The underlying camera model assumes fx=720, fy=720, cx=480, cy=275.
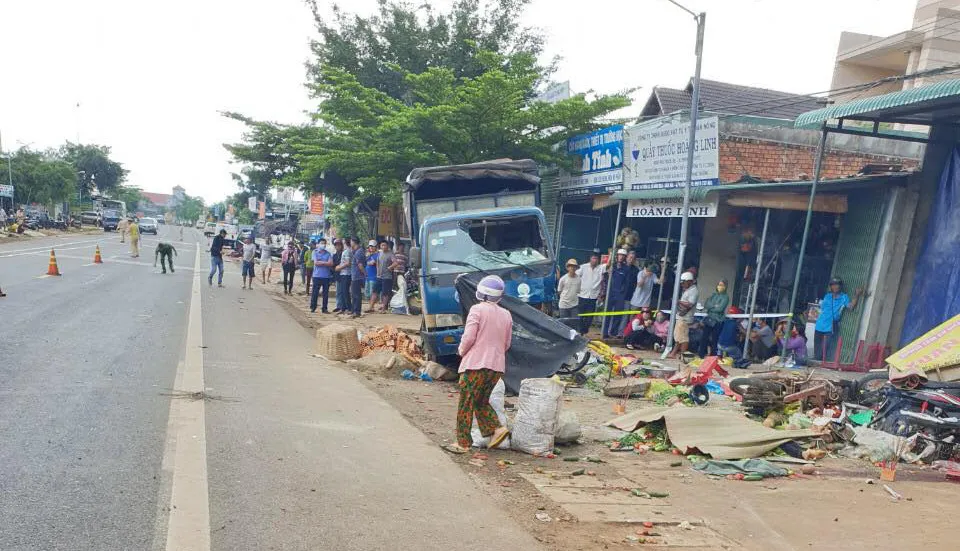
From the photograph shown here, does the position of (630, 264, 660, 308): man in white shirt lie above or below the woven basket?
above

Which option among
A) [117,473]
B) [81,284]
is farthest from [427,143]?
[117,473]

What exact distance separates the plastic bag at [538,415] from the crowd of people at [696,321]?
4.98 metres

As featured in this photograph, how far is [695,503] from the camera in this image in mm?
A: 5660

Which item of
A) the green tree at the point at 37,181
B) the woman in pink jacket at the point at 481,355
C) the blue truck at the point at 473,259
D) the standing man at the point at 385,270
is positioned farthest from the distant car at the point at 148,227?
the woman in pink jacket at the point at 481,355

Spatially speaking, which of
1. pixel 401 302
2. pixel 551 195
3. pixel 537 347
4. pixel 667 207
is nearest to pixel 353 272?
pixel 401 302

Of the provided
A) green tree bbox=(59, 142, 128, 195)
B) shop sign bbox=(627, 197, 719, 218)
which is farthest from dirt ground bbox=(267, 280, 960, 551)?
green tree bbox=(59, 142, 128, 195)

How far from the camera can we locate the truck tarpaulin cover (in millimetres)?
9531

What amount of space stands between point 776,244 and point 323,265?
1114cm

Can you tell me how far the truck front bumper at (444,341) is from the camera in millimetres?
10648

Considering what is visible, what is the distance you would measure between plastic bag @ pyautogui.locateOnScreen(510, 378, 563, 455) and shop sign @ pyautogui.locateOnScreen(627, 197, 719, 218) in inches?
326

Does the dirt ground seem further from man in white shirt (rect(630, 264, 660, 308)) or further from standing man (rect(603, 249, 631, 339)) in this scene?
standing man (rect(603, 249, 631, 339))

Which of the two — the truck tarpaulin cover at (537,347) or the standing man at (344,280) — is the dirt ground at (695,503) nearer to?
the truck tarpaulin cover at (537,347)

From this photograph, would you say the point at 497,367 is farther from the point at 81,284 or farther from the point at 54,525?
the point at 81,284

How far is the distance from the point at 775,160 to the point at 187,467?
14935 millimetres
